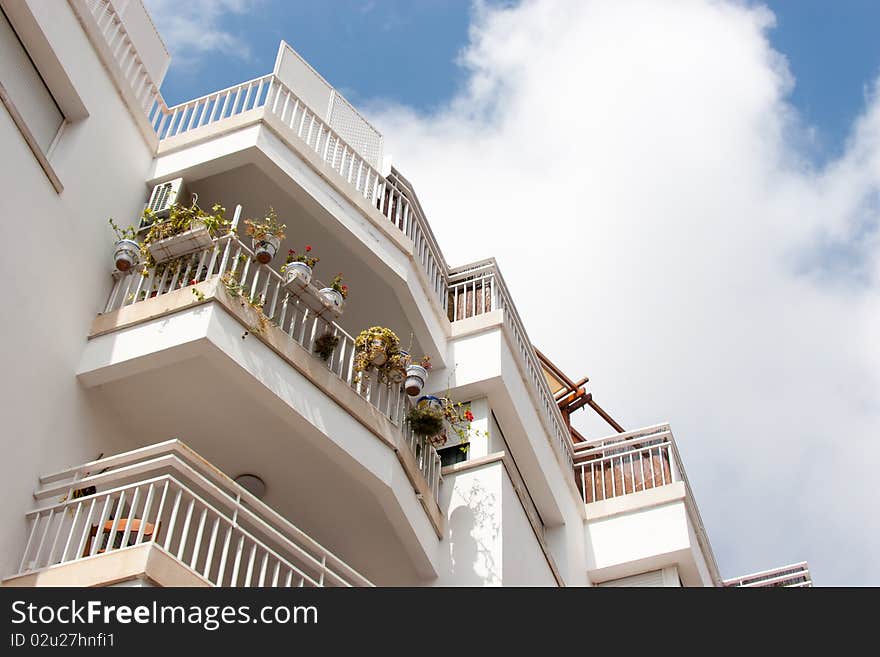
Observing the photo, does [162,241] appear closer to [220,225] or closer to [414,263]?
[220,225]

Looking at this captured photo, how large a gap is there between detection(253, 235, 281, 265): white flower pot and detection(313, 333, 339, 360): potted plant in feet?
3.69

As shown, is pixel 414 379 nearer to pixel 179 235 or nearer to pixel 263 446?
pixel 263 446

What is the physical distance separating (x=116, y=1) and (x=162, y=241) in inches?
162

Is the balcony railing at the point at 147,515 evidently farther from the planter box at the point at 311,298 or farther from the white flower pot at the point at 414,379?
the white flower pot at the point at 414,379

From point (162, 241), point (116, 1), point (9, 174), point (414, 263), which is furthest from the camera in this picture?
point (414, 263)

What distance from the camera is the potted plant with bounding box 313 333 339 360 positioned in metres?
13.1

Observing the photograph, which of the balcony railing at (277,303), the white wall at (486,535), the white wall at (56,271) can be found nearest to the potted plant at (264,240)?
the balcony railing at (277,303)

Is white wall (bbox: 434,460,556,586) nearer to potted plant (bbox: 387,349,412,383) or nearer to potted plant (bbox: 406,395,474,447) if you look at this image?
Result: potted plant (bbox: 406,395,474,447)

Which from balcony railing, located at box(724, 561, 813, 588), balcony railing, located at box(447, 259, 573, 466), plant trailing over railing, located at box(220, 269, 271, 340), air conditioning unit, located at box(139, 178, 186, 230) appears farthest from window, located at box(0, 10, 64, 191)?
balcony railing, located at box(724, 561, 813, 588)

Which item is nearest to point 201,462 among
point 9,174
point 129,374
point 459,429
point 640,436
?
point 129,374

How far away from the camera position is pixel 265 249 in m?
13.2

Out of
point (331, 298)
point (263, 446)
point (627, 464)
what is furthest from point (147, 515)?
point (627, 464)

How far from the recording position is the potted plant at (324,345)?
13078mm

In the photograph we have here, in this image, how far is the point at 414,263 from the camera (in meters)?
16.1
